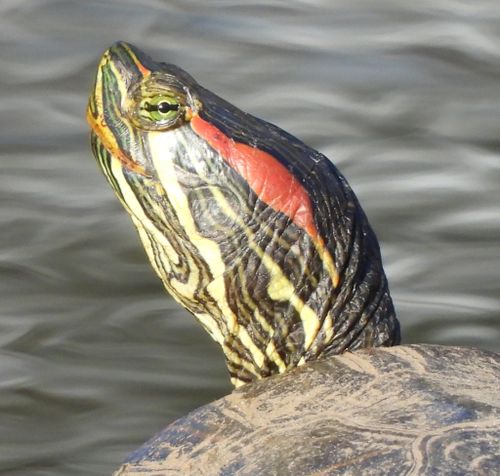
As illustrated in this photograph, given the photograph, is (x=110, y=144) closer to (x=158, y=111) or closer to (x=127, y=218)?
(x=158, y=111)

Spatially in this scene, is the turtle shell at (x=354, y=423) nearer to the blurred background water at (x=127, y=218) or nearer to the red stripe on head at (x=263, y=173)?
the red stripe on head at (x=263, y=173)

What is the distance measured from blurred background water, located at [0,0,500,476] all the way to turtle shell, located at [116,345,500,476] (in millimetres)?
1157

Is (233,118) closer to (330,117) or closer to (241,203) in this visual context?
(241,203)

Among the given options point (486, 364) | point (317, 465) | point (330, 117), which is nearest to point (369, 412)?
point (317, 465)

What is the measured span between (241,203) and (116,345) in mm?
1438

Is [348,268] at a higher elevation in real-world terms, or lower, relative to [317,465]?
higher

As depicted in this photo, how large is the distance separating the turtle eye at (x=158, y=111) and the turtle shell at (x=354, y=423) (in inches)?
24.1

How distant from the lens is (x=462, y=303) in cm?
427

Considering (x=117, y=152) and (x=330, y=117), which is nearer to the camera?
(x=117, y=152)

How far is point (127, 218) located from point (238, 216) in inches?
78.0

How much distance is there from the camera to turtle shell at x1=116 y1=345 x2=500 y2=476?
2146mm

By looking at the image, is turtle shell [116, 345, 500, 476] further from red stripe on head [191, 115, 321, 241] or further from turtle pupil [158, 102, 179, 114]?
turtle pupil [158, 102, 179, 114]

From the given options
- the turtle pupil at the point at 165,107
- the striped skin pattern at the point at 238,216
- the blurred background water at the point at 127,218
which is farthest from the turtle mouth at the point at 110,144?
the blurred background water at the point at 127,218

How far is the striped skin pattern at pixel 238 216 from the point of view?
2.75 m
